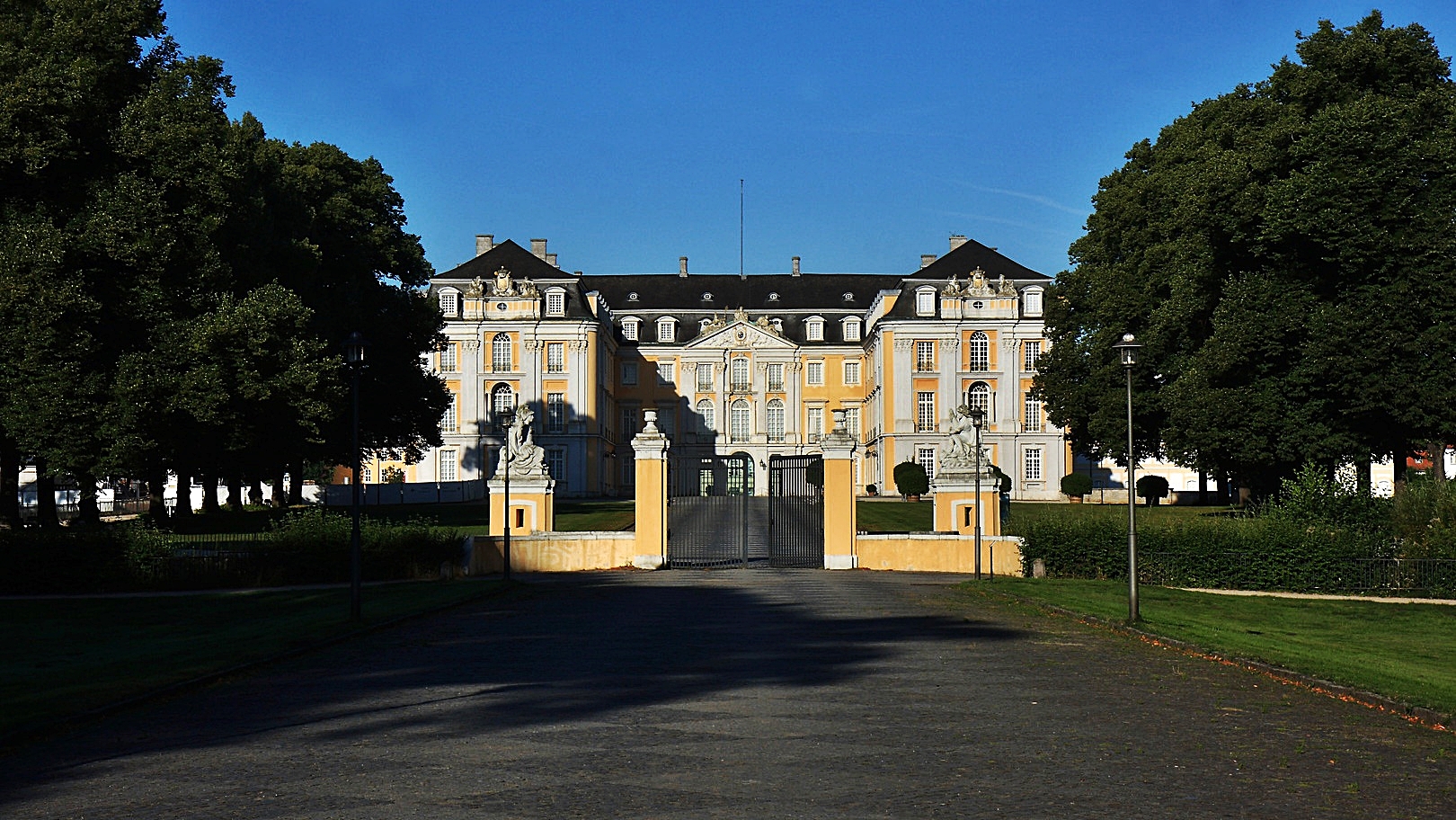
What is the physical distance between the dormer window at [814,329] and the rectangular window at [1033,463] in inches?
689

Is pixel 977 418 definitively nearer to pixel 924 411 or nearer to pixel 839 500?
pixel 839 500

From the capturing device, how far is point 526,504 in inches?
1286

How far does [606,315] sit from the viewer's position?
86.4 m

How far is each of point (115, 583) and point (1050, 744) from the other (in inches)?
829

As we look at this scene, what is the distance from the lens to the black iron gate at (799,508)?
32.7 meters

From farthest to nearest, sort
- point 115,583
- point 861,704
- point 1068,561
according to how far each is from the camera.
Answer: point 1068,561
point 115,583
point 861,704

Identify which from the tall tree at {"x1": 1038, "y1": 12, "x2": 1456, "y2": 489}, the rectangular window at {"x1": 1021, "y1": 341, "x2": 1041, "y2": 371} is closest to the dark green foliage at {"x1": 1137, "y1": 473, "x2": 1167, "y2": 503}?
the rectangular window at {"x1": 1021, "y1": 341, "x2": 1041, "y2": 371}

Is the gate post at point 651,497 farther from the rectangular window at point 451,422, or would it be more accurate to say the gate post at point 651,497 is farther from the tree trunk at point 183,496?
the rectangular window at point 451,422

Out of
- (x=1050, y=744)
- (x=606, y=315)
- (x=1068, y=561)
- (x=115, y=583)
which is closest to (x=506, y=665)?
(x=1050, y=744)

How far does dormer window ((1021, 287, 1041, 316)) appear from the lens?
261ft

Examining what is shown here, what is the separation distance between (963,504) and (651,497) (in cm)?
745

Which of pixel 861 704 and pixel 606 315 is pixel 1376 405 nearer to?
pixel 861 704

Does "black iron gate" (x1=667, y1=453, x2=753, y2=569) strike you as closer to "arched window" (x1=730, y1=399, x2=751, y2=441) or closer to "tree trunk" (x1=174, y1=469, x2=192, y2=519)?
"tree trunk" (x1=174, y1=469, x2=192, y2=519)

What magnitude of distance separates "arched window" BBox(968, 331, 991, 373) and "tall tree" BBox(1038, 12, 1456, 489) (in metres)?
39.7
